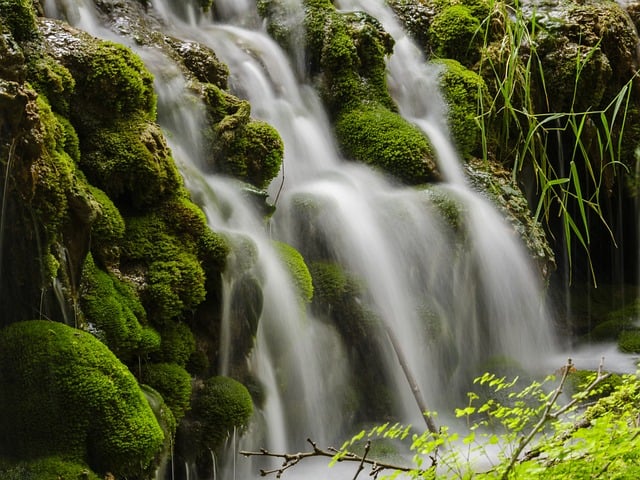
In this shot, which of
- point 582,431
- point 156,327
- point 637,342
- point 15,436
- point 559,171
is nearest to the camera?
point 582,431

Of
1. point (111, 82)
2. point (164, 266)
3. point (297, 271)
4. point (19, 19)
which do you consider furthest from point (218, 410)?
point (19, 19)

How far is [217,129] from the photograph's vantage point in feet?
17.0

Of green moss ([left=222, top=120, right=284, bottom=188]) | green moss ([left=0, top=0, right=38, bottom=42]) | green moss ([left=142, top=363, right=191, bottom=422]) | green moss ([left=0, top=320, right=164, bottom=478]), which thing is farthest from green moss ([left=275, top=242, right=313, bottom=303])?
green moss ([left=0, top=0, right=38, bottom=42])

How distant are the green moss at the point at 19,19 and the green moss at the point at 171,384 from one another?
186cm

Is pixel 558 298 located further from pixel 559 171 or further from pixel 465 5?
pixel 465 5

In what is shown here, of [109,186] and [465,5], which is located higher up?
[465,5]

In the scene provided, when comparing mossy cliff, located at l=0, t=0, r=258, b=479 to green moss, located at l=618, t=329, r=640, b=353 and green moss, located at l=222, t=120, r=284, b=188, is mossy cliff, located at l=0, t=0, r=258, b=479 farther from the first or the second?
green moss, located at l=618, t=329, r=640, b=353

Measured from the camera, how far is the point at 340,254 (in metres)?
5.59

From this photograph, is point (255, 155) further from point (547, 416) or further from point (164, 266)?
point (547, 416)

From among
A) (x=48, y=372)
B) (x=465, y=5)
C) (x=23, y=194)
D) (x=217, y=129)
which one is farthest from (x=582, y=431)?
(x=465, y=5)

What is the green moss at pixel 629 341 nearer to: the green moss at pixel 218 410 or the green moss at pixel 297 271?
the green moss at pixel 297 271

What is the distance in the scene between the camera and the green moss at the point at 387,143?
21.8ft

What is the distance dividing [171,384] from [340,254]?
7.04ft

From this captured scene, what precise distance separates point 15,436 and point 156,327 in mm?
1065
